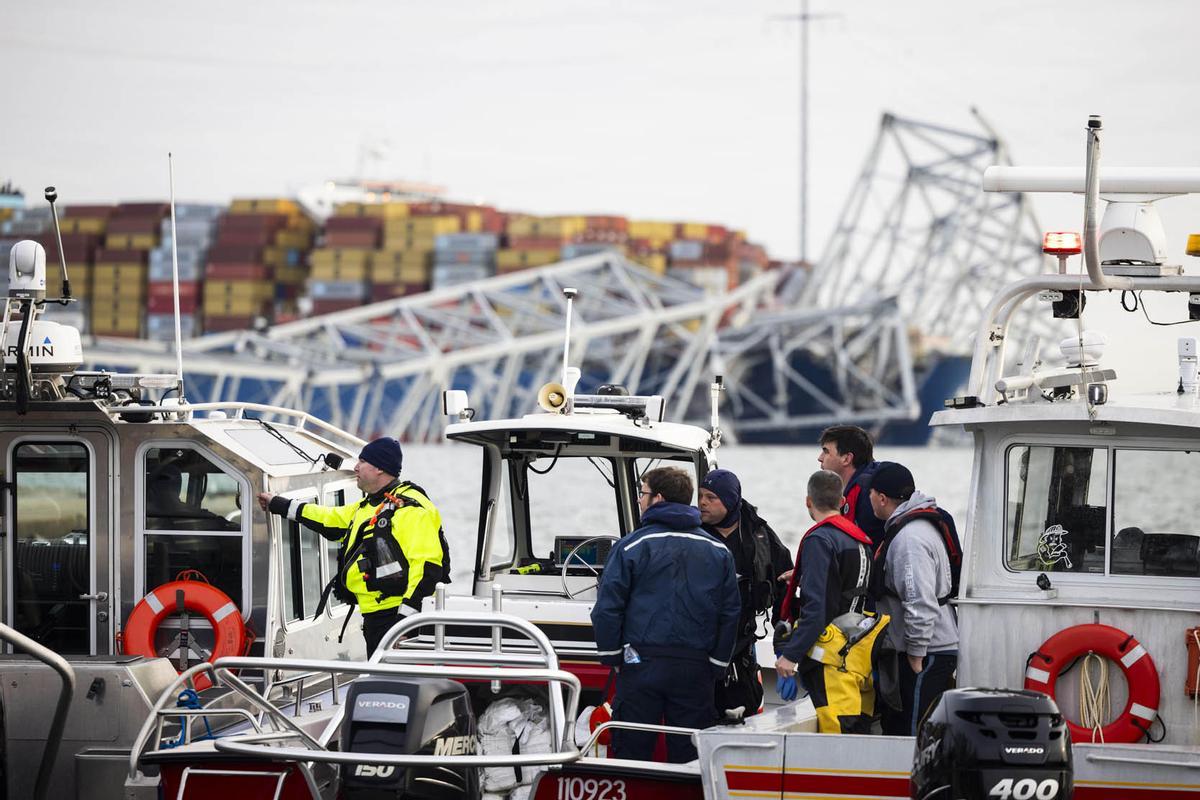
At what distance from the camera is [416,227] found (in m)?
113

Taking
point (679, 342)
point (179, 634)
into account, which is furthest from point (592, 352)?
point (179, 634)

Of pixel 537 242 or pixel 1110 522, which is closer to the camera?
pixel 1110 522

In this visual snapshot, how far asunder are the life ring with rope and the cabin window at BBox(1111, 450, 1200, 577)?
441 centimetres

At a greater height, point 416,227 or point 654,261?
point 416,227

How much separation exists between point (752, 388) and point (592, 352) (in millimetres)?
10134

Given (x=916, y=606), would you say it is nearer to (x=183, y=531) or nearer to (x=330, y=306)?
(x=183, y=531)

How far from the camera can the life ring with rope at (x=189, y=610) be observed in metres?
8.07

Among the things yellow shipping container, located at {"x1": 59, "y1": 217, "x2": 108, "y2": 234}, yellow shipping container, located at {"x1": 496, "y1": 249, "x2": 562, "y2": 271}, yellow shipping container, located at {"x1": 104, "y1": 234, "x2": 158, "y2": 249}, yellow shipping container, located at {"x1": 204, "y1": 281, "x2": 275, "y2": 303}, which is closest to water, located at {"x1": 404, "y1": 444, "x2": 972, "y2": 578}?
yellow shipping container, located at {"x1": 496, "y1": 249, "x2": 562, "y2": 271}

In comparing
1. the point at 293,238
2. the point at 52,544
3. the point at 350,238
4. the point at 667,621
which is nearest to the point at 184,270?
the point at 293,238

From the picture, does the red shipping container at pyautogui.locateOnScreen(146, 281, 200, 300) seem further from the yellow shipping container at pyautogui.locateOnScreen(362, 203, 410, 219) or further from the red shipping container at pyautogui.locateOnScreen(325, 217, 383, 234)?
the yellow shipping container at pyautogui.locateOnScreen(362, 203, 410, 219)

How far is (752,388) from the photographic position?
95.3 m

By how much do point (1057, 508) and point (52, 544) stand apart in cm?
526

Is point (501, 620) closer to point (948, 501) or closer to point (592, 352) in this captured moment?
point (948, 501)

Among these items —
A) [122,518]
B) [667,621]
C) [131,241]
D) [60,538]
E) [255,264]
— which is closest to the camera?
[667,621]
